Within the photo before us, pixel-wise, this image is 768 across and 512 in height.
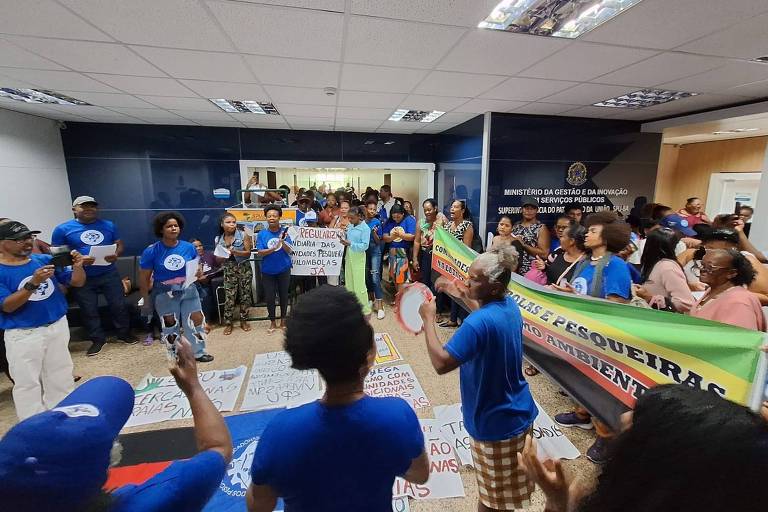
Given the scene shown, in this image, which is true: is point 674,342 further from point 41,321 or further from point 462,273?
point 41,321

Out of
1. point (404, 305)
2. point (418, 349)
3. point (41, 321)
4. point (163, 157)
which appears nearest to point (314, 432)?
point (404, 305)

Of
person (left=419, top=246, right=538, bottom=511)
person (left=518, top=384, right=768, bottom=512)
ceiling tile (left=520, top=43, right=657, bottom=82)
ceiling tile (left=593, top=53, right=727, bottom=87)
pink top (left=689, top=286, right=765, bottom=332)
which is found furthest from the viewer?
ceiling tile (left=593, top=53, right=727, bottom=87)

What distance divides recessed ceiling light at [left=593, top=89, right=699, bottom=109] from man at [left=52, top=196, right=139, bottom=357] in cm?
632

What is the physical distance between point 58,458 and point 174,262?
9.81 feet

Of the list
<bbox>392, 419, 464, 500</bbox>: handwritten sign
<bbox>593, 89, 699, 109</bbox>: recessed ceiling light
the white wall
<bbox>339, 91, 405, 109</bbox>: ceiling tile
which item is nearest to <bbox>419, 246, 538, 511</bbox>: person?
<bbox>392, 419, 464, 500</bbox>: handwritten sign

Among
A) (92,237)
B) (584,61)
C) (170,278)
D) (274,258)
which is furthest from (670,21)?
(92,237)

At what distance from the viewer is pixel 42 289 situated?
7.98 ft

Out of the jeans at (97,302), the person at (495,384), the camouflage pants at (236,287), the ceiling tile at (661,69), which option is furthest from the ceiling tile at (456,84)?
the jeans at (97,302)

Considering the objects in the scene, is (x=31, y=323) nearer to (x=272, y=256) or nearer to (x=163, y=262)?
(x=163, y=262)

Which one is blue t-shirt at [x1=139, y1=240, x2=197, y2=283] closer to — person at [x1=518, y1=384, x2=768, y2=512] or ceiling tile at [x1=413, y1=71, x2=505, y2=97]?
ceiling tile at [x1=413, y1=71, x2=505, y2=97]

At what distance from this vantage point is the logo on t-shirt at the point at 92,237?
3.70m

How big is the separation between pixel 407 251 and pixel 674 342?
3.95 m

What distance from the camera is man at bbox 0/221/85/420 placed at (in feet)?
7.47

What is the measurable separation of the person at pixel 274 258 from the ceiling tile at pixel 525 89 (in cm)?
299
